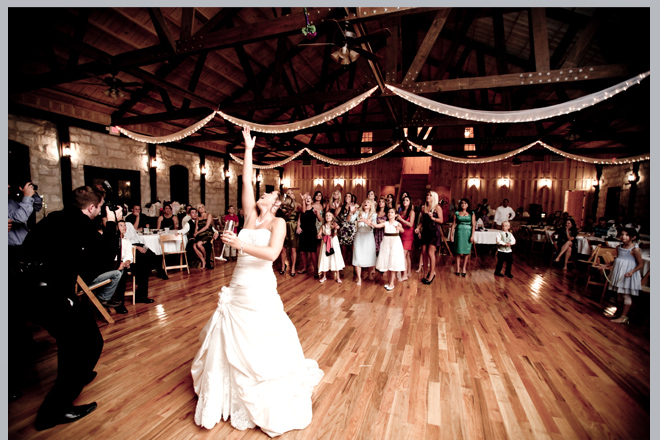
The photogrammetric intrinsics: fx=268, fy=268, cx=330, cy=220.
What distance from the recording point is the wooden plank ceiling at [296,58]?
3729 mm

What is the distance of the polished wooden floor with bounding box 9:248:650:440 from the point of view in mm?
1755

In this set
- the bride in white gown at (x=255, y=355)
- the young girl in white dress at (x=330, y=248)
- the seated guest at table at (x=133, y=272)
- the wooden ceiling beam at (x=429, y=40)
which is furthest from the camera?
the young girl in white dress at (x=330, y=248)

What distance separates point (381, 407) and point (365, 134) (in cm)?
1473

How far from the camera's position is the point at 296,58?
8852mm

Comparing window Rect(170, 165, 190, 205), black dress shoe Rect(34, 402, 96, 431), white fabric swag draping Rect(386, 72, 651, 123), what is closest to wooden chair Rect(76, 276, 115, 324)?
black dress shoe Rect(34, 402, 96, 431)

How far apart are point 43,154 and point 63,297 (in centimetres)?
711

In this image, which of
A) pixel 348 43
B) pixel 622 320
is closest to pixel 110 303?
pixel 348 43

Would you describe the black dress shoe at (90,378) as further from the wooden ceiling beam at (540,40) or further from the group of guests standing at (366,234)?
the wooden ceiling beam at (540,40)

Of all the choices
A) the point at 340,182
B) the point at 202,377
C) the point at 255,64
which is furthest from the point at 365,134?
the point at 202,377

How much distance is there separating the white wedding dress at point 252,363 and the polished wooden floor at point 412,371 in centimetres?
11

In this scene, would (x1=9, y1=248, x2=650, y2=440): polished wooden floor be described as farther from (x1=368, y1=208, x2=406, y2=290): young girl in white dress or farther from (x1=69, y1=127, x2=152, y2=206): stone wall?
(x1=69, y1=127, x2=152, y2=206): stone wall

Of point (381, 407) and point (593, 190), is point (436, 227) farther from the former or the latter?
point (593, 190)

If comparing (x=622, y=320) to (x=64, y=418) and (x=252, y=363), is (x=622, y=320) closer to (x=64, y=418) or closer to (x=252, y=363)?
(x=252, y=363)

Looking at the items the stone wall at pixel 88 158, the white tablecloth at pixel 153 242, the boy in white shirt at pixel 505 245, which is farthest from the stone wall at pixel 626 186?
the stone wall at pixel 88 158
